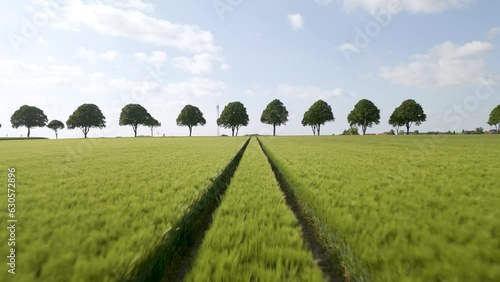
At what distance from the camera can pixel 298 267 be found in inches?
127

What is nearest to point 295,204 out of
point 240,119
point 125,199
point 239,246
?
point 239,246

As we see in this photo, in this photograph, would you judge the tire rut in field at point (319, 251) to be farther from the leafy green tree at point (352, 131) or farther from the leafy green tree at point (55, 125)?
the leafy green tree at point (55, 125)

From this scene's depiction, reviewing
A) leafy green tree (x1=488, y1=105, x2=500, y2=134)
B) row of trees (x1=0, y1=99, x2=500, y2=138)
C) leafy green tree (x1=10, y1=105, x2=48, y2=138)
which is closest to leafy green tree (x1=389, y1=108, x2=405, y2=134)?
row of trees (x1=0, y1=99, x2=500, y2=138)

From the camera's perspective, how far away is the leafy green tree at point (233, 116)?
330 feet

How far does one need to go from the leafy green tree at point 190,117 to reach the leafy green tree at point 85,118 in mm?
31506

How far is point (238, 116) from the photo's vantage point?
101 m

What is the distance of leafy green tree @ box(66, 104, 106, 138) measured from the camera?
91625 mm

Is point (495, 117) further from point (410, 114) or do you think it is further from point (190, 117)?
A: point (190, 117)

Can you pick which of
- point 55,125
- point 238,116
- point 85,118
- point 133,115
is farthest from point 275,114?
point 55,125

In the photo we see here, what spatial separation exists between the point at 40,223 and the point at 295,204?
6.43m

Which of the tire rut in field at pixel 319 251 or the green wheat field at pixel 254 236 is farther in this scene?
the tire rut in field at pixel 319 251

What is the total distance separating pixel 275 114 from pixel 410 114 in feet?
171

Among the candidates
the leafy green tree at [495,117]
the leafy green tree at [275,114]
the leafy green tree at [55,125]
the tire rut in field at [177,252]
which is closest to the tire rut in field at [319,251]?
the tire rut in field at [177,252]

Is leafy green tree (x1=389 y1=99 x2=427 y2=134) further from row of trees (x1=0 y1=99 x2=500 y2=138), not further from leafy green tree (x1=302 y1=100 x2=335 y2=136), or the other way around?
leafy green tree (x1=302 y1=100 x2=335 y2=136)
